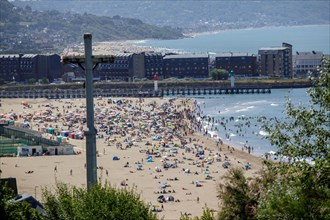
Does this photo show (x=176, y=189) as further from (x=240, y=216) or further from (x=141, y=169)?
(x=240, y=216)

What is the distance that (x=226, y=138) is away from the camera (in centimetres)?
5106

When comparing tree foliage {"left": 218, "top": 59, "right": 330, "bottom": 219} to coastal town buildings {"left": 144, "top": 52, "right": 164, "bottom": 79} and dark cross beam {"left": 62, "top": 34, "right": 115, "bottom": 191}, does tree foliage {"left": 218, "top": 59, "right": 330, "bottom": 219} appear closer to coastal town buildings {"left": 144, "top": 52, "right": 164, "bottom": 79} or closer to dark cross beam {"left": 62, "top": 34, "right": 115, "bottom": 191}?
dark cross beam {"left": 62, "top": 34, "right": 115, "bottom": 191}

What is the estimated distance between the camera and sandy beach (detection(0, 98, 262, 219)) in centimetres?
3219

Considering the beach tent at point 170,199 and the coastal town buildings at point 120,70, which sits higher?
the coastal town buildings at point 120,70

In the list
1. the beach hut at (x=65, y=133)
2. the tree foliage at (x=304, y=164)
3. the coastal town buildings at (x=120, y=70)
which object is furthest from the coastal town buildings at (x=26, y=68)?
the tree foliage at (x=304, y=164)

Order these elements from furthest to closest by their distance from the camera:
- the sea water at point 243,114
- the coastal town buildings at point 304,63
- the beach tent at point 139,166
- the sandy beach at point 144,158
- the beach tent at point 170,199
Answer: the coastal town buildings at point 304,63, the sea water at point 243,114, the beach tent at point 139,166, the sandy beach at point 144,158, the beach tent at point 170,199

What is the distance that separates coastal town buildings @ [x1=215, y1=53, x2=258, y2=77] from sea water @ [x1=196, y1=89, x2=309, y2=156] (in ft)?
28.2

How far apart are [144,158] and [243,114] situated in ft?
78.5

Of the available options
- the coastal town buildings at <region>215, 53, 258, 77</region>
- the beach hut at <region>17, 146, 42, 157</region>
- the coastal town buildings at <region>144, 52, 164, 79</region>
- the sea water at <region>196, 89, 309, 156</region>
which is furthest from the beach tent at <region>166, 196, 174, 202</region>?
the coastal town buildings at <region>144, 52, 164, 79</region>

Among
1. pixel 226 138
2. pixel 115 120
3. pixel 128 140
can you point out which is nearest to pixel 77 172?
pixel 128 140

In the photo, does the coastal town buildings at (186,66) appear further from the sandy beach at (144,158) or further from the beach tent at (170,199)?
the beach tent at (170,199)

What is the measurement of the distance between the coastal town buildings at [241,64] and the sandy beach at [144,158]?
26088mm

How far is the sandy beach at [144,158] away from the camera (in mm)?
32188

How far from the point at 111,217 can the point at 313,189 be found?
389cm
